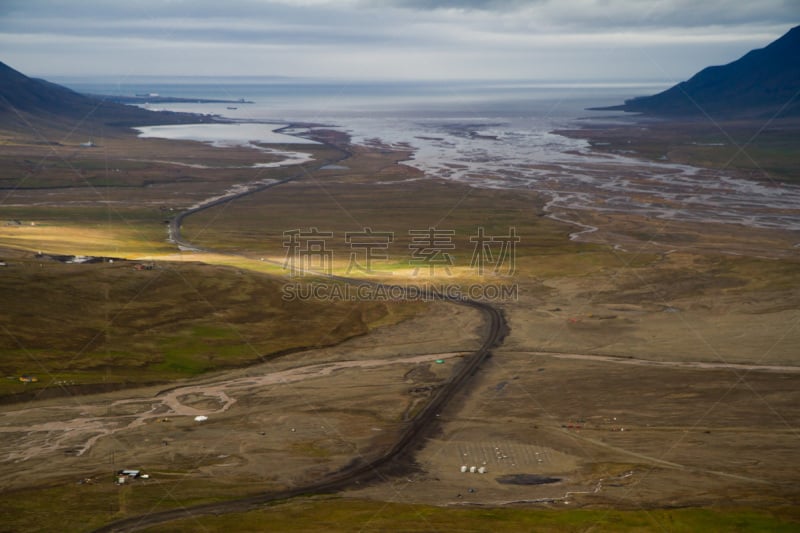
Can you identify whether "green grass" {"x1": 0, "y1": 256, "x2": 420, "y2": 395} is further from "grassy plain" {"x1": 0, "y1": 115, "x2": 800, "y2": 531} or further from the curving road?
the curving road

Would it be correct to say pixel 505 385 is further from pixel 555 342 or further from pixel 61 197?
pixel 61 197

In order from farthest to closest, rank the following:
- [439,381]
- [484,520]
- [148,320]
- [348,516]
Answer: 1. [148,320]
2. [439,381]
3. [348,516]
4. [484,520]

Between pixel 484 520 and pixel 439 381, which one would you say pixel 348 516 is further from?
pixel 439 381

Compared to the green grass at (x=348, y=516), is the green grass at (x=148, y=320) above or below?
above

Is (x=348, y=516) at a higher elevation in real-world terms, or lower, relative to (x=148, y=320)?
lower

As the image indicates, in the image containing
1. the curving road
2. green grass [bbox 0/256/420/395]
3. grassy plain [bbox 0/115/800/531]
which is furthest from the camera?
green grass [bbox 0/256/420/395]

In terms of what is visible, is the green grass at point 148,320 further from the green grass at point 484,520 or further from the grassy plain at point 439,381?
the green grass at point 484,520

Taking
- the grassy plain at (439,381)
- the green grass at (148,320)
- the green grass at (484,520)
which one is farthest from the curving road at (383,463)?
the green grass at (148,320)

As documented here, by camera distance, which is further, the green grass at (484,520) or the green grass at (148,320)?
the green grass at (148,320)

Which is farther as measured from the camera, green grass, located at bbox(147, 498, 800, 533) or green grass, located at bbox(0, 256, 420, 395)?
green grass, located at bbox(0, 256, 420, 395)

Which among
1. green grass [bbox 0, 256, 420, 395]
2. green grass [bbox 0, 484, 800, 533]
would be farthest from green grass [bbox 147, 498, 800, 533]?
green grass [bbox 0, 256, 420, 395]

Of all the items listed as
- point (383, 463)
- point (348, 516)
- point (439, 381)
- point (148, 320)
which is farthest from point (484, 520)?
point (148, 320)

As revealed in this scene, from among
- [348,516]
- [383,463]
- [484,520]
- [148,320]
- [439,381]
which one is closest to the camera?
[484,520]

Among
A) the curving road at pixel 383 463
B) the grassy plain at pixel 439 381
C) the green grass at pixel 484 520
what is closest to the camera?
the green grass at pixel 484 520
